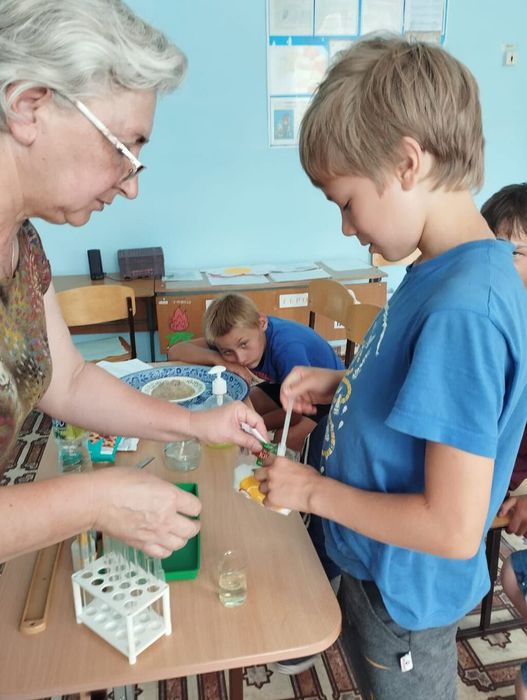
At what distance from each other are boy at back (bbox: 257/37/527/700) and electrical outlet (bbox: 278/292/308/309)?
205 cm

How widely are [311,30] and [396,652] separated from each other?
10.5 feet

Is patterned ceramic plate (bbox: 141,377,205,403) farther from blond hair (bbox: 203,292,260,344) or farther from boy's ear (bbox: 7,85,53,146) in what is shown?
boy's ear (bbox: 7,85,53,146)

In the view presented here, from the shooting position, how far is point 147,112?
731 mm

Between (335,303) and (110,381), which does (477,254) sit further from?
(335,303)

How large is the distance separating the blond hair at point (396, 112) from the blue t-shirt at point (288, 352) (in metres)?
1.18

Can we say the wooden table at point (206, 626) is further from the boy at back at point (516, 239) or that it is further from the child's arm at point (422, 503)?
the boy at back at point (516, 239)

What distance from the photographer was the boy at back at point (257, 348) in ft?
Result: 6.23

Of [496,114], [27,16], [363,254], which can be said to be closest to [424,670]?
[27,16]

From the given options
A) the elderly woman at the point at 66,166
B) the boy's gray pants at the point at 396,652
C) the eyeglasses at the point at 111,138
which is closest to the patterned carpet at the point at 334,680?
the boy's gray pants at the point at 396,652

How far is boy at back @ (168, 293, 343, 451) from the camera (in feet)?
6.23

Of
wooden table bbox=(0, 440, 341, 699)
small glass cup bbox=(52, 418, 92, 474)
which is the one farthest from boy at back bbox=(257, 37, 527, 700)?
small glass cup bbox=(52, 418, 92, 474)

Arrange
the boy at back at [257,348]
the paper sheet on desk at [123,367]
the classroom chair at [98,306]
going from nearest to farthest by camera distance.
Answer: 1. the paper sheet on desk at [123,367]
2. the boy at back at [257,348]
3. the classroom chair at [98,306]

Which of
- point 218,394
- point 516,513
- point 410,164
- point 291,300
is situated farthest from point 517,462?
point 291,300

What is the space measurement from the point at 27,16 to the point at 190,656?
83 centimetres
